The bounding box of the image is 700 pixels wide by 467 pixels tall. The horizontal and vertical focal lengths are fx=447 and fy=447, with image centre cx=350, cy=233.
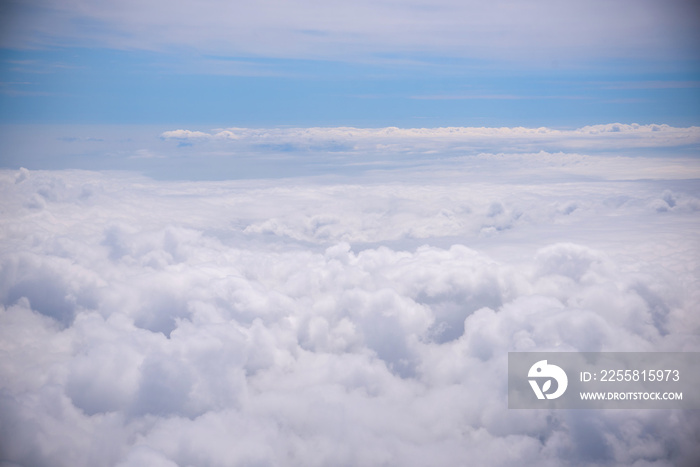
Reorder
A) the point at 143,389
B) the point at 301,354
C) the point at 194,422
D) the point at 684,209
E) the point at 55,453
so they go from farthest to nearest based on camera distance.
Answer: the point at 684,209, the point at 301,354, the point at 143,389, the point at 194,422, the point at 55,453

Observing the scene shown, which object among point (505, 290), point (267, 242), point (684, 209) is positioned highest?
point (684, 209)

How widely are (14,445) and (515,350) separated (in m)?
51.6

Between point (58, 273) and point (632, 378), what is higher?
point (632, 378)

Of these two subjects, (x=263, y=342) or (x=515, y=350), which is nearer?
(x=515, y=350)

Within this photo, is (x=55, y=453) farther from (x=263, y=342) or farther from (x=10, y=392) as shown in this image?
(x=263, y=342)

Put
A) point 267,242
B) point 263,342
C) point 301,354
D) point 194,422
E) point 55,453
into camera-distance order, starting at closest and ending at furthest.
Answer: point 55,453
point 194,422
point 263,342
point 301,354
point 267,242

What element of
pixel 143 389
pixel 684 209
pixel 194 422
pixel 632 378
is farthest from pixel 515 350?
pixel 684 209

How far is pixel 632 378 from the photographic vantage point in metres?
42.2

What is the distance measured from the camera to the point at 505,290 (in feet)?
256

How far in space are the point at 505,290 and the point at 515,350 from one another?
91.4 feet

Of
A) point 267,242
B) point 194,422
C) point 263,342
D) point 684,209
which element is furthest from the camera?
point 267,242

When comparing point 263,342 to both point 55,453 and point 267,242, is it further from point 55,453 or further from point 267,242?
point 267,242

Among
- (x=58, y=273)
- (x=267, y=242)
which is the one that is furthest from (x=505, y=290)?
(x=267, y=242)

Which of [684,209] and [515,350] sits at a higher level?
[684,209]
